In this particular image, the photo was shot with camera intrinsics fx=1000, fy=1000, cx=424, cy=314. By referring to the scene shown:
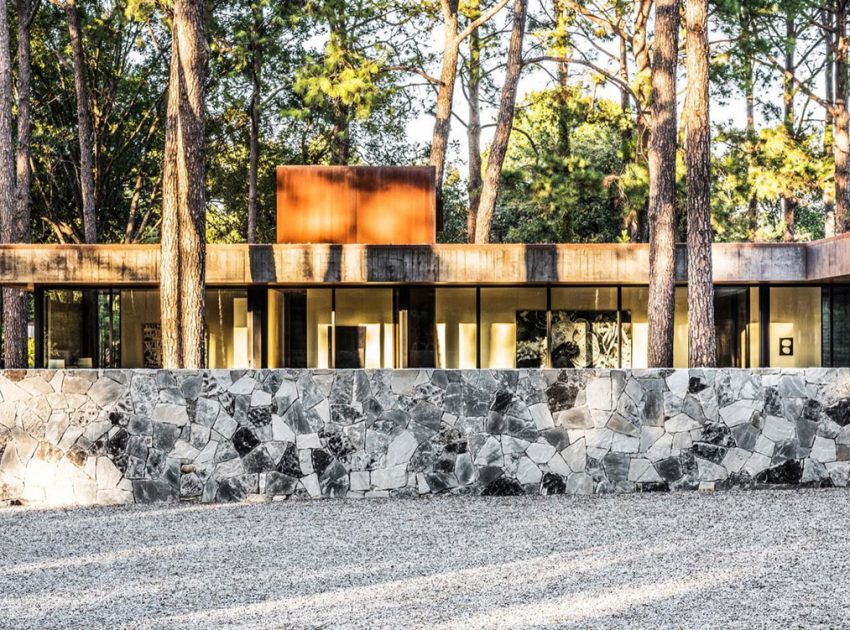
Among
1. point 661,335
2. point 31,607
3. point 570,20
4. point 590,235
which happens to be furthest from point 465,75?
point 31,607

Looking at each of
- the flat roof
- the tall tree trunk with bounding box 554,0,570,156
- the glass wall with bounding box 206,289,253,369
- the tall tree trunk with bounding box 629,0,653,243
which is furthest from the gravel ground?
the tall tree trunk with bounding box 554,0,570,156

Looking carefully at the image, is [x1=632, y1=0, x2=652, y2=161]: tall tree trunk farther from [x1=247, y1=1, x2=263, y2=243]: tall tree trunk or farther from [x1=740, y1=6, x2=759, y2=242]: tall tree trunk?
[x1=247, y1=1, x2=263, y2=243]: tall tree trunk

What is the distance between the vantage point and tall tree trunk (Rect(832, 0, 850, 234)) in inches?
914

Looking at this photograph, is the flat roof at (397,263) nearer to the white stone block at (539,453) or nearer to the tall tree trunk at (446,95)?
the tall tree trunk at (446,95)

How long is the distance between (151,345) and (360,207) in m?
5.03

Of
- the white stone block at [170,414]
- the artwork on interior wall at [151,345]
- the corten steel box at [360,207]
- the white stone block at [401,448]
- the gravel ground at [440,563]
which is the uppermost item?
the corten steel box at [360,207]

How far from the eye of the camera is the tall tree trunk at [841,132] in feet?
76.2

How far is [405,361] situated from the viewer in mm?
19844

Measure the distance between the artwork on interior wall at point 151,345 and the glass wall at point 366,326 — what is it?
11.7 ft

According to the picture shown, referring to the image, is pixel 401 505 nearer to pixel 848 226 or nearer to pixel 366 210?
pixel 366 210

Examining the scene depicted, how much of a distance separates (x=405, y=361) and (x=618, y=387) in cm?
969

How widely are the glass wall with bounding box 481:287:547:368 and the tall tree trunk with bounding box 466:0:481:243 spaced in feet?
16.4

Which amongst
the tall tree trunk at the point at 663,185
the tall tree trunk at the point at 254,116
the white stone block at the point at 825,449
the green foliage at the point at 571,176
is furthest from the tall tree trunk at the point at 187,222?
the tall tree trunk at the point at 254,116

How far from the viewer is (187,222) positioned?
14.4 meters
